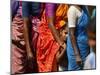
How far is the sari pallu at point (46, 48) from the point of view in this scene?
2158 mm

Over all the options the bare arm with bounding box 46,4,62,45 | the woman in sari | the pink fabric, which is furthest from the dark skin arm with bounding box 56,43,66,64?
the pink fabric

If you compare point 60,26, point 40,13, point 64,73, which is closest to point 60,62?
point 64,73

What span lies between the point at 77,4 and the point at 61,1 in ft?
0.63

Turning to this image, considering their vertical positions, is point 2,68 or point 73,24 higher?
point 73,24

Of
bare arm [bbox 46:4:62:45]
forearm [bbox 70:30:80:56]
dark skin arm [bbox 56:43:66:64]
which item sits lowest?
dark skin arm [bbox 56:43:66:64]

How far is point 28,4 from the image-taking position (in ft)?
6.98

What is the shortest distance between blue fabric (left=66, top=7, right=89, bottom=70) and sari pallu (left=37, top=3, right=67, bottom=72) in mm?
173

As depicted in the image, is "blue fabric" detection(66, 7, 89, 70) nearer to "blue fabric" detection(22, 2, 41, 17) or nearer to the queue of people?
the queue of people

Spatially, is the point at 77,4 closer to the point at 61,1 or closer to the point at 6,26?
the point at 61,1

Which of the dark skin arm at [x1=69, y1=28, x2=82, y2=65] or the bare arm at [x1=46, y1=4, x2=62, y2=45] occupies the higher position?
the bare arm at [x1=46, y1=4, x2=62, y2=45]

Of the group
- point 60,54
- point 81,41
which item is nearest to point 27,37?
point 60,54

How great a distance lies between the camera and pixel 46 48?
2184 millimetres

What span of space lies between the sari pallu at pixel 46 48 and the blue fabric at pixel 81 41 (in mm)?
173

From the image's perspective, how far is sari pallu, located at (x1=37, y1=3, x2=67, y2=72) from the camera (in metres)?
2.16
